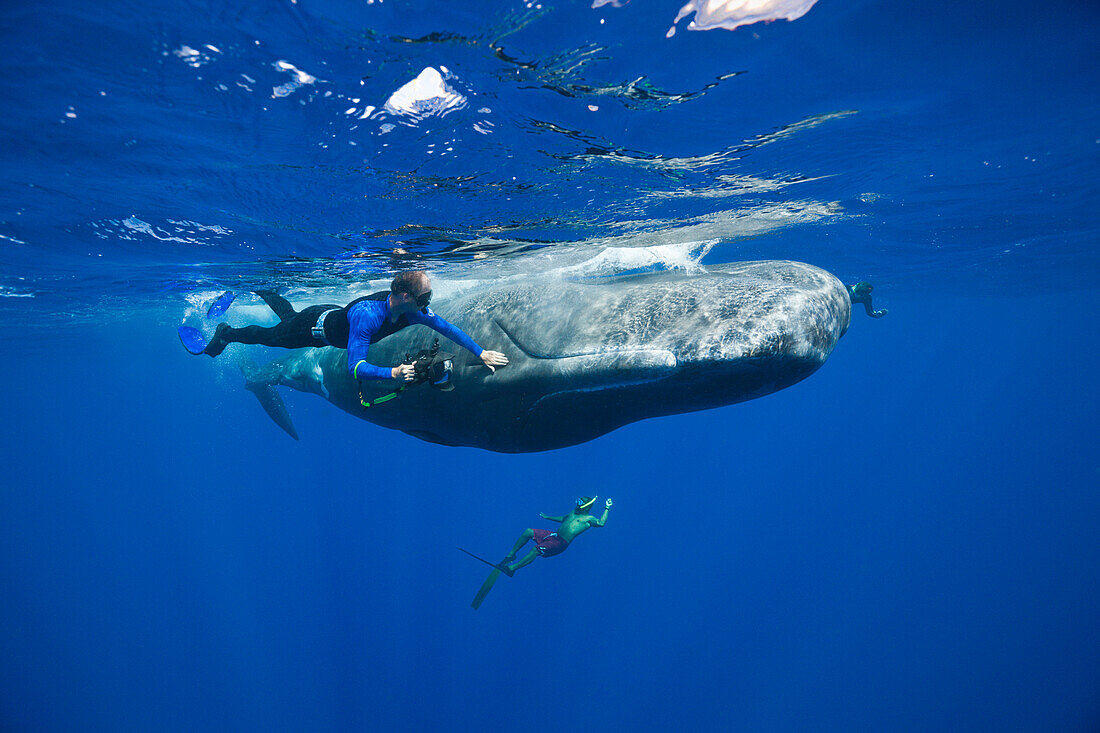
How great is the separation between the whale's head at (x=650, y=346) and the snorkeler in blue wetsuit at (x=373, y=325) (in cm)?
51

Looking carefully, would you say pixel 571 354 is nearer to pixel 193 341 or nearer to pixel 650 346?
pixel 650 346

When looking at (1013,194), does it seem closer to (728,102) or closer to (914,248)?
(914,248)

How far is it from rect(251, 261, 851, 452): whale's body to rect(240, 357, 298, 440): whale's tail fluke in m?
→ 6.07

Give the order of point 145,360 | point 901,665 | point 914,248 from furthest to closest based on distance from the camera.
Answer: point 901,665 < point 145,360 < point 914,248

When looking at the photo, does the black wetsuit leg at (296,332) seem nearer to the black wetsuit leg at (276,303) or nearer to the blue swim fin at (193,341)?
the black wetsuit leg at (276,303)

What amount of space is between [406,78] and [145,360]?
56.0 meters

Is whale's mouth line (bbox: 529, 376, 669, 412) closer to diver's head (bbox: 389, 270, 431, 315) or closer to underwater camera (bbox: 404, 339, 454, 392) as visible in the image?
underwater camera (bbox: 404, 339, 454, 392)

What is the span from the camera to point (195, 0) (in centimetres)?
407

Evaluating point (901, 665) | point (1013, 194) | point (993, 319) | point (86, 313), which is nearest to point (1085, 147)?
point (1013, 194)

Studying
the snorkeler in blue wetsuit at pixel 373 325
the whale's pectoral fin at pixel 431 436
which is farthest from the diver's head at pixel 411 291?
the whale's pectoral fin at pixel 431 436

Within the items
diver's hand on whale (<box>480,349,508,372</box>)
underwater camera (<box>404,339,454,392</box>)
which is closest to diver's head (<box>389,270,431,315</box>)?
underwater camera (<box>404,339,454,392</box>)

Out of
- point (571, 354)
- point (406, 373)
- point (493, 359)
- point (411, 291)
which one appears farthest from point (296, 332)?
point (571, 354)

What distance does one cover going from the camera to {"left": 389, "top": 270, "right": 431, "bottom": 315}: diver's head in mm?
5055

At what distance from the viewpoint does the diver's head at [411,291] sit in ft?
16.6
